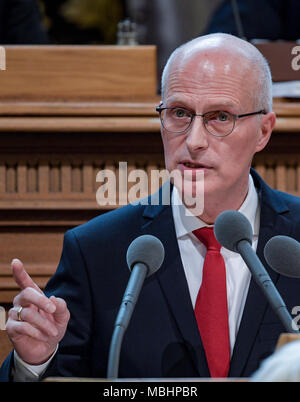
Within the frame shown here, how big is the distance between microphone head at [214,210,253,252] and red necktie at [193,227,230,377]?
0.27m

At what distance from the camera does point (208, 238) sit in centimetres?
149

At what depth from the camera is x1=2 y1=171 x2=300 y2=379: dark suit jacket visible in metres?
1.39

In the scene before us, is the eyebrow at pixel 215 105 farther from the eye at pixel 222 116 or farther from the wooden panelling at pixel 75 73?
the wooden panelling at pixel 75 73

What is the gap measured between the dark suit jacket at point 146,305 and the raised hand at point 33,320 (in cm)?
6

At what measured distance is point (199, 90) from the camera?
1.49 metres

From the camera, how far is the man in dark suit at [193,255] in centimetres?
140

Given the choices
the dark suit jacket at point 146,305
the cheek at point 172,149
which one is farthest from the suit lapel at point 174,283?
the cheek at point 172,149

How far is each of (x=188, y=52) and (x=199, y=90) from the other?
92 mm

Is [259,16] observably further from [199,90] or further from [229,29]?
[199,90]

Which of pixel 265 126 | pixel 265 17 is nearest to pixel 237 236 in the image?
pixel 265 126

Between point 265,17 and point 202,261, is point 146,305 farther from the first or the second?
point 265,17

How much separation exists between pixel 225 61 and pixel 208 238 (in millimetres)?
353

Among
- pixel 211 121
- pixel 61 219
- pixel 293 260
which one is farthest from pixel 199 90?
pixel 61 219

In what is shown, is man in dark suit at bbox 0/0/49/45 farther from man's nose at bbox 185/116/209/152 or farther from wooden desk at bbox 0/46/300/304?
man's nose at bbox 185/116/209/152
